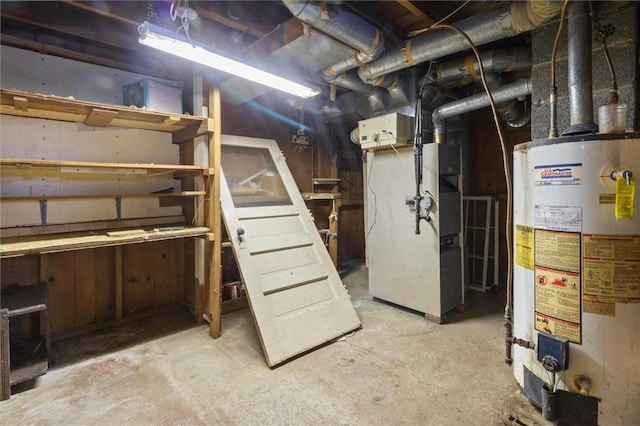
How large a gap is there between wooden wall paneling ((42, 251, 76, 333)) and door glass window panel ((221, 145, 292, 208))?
1.40 meters

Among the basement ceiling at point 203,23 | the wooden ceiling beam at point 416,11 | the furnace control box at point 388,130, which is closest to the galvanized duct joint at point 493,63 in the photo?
the basement ceiling at point 203,23

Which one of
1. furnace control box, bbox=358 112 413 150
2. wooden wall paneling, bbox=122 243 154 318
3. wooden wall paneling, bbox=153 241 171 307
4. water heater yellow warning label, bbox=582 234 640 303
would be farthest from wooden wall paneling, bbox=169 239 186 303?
water heater yellow warning label, bbox=582 234 640 303

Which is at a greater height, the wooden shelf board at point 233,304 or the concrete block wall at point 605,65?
the concrete block wall at point 605,65

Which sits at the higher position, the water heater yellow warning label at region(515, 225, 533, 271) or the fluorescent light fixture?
the fluorescent light fixture

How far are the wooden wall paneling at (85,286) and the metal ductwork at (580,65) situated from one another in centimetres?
339

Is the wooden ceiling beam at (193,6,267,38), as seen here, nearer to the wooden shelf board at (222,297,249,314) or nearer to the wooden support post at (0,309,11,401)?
the wooden support post at (0,309,11,401)

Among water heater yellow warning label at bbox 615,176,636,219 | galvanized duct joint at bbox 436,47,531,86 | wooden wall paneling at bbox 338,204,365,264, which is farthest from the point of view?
wooden wall paneling at bbox 338,204,365,264

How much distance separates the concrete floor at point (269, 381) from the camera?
164cm

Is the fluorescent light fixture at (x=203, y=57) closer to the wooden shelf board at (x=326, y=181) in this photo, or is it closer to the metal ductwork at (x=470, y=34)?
the metal ductwork at (x=470, y=34)

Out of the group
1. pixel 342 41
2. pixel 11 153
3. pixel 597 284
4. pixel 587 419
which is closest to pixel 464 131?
pixel 342 41

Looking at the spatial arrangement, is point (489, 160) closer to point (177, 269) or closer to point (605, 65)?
point (605, 65)

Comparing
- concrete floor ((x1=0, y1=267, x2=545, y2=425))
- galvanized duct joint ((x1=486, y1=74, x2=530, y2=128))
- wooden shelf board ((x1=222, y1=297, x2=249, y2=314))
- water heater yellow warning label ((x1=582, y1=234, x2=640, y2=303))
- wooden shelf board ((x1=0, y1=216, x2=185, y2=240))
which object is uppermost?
galvanized duct joint ((x1=486, y1=74, x2=530, y2=128))

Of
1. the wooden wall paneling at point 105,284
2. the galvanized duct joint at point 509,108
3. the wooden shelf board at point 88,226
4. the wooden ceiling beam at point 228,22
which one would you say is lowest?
the wooden wall paneling at point 105,284

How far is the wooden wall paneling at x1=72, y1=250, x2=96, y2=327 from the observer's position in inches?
101
